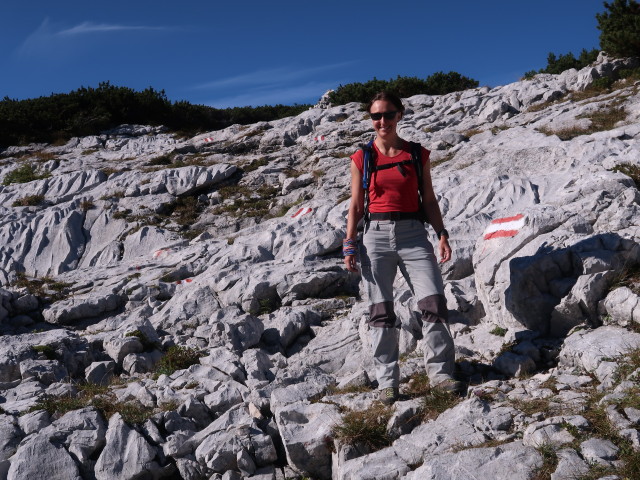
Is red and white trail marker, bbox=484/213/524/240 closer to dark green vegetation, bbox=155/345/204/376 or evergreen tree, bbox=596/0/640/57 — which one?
dark green vegetation, bbox=155/345/204/376

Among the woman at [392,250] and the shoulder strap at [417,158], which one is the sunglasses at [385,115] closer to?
the woman at [392,250]

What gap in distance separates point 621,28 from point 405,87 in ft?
46.8

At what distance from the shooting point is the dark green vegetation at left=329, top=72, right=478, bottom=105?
36656 millimetres

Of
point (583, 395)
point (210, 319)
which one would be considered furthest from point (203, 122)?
point (583, 395)

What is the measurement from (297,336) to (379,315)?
4.80 m

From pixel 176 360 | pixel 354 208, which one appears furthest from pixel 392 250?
pixel 176 360

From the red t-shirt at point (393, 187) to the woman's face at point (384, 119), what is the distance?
0.28 m

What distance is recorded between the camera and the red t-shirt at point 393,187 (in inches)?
246

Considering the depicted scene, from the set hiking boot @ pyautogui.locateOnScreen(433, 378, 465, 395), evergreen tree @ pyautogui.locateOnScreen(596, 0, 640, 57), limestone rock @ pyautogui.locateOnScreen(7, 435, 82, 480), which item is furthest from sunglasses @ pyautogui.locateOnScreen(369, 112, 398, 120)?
evergreen tree @ pyautogui.locateOnScreen(596, 0, 640, 57)

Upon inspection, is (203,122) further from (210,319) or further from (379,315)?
(379,315)

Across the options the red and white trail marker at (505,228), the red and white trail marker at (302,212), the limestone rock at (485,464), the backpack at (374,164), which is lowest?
the limestone rock at (485,464)

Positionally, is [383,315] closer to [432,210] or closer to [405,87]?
[432,210]

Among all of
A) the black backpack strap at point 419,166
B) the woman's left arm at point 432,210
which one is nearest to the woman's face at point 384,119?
the black backpack strap at point 419,166

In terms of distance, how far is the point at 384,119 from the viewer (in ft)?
20.4
